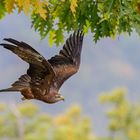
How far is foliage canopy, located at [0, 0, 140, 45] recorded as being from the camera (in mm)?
4879

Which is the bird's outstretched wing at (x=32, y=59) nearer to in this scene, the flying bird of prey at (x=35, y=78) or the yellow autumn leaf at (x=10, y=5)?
the flying bird of prey at (x=35, y=78)

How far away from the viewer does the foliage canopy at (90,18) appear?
4.88m

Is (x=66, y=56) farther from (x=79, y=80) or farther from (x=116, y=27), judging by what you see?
(x=79, y=80)

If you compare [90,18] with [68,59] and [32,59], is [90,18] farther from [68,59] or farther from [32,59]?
[32,59]

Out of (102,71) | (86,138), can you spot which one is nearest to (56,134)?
(86,138)

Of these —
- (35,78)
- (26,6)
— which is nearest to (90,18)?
(35,78)

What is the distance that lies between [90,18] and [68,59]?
36 centimetres

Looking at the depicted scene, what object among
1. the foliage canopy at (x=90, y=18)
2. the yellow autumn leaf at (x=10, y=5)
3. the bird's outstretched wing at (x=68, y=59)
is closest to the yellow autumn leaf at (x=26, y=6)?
the yellow autumn leaf at (x=10, y=5)

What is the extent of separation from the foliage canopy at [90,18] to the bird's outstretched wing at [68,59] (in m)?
0.11

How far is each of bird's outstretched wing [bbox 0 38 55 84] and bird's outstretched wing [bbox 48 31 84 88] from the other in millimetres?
275

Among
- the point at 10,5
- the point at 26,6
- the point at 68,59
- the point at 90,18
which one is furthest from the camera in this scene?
the point at 68,59

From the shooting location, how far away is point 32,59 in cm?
439

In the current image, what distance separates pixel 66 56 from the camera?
5441 millimetres

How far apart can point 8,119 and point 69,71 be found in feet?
107
